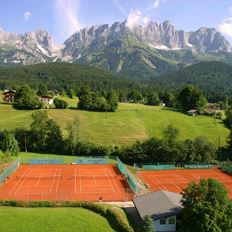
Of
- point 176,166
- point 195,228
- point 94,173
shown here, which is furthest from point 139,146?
point 195,228

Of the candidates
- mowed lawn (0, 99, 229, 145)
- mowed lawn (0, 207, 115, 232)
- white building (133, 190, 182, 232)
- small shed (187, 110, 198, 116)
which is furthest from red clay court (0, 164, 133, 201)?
small shed (187, 110, 198, 116)

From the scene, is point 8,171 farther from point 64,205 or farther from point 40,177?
point 64,205

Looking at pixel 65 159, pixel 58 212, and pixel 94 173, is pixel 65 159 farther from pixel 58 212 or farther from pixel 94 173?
pixel 58 212

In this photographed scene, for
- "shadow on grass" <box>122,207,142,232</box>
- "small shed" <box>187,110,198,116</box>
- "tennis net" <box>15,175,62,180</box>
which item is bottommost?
"tennis net" <box>15,175,62,180</box>

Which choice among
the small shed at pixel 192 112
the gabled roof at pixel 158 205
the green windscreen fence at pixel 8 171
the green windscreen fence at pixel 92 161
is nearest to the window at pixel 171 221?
the gabled roof at pixel 158 205

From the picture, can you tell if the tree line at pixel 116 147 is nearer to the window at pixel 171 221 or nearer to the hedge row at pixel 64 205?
the hedge row at pixel 64 205

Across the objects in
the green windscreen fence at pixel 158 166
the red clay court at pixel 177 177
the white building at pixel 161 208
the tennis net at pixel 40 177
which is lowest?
the red clay court at pixel 177 177

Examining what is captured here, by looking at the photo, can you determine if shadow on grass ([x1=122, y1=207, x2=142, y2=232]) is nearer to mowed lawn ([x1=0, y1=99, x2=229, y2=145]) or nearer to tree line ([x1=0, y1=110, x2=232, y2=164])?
tree line ([x1=0, y1=110, x2=232, y2=164])
